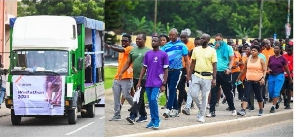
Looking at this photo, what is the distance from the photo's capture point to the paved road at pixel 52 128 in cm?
1541

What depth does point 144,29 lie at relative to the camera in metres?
84.4

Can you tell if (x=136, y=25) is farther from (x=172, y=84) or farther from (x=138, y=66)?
(x=138, y=66)

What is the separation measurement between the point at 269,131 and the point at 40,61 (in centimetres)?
573

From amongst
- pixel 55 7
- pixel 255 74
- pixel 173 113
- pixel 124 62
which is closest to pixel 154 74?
pixel 124 62

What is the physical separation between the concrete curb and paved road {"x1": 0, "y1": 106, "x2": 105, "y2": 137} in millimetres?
2497

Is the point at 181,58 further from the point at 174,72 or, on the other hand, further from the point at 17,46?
the point at 17,46

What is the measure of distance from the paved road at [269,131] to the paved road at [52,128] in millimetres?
2749

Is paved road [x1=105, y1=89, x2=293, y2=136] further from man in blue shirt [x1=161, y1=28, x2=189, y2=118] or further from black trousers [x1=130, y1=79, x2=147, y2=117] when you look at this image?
man in blue shirt [x1=161, y1=28, x2=189, y2=118]

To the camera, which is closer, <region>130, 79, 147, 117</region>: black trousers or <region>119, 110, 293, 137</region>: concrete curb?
<region>119, 110, 293, 137</region>: concrete curb

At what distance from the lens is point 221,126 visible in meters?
13.7

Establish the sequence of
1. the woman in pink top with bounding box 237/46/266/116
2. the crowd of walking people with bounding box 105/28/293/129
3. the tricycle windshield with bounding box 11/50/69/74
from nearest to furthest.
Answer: the crowd of walking people with bounding box 105/28/293/129 < the woman in pink top with bounding box 237/46/266/116 < the tricycle windshield with bounding box 11/50/69/74

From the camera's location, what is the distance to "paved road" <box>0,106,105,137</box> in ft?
50.6

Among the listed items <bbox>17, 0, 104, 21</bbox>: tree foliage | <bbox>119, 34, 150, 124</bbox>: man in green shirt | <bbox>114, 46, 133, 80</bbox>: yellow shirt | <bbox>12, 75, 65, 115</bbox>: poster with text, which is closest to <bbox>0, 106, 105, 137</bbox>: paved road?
<bbox>12, 75, 65, 115</bbox>: poster with text

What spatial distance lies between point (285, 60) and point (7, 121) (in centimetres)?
681
